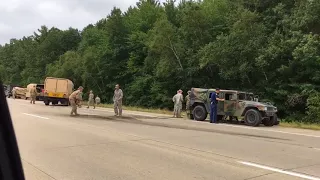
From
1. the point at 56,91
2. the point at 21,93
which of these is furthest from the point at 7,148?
the point at 21,93

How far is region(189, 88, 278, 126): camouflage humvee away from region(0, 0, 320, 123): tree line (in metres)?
8.64

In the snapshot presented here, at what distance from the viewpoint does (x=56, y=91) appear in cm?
3378

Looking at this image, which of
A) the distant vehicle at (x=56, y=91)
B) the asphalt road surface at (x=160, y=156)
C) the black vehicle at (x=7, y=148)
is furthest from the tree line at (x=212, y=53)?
the black vehicle at (x=7, y=148)

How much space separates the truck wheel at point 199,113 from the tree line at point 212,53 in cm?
961

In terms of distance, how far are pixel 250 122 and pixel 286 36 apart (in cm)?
1432

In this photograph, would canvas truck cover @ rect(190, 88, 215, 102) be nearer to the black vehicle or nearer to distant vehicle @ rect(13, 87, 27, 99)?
the black vehicle

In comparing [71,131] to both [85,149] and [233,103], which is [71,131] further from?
[233,103]

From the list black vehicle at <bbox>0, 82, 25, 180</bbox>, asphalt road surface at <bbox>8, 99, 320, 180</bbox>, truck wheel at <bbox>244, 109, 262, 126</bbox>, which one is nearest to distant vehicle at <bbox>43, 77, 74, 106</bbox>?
truck wheel at <bbox>244, 109, 262, 126</bbox>

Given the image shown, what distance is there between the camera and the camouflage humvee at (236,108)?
60.2ft

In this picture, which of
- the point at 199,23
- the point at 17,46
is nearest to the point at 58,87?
the point at 199,23

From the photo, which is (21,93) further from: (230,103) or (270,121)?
(270,121)

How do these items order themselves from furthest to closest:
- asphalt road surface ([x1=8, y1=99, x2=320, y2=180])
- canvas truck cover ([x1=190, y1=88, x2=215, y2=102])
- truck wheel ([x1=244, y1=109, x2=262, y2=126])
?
1. canvas truck cover ([x1=190, y1=88, x2=215, y2=102])
2. truck wheel ([x1=244, y1=109, x2=262, y2=126])
3. asphalt road surface ([x1=8, y1=99, x2=320, y2=180])

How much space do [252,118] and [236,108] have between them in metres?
1.21

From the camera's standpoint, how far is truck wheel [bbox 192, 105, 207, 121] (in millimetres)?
20828
